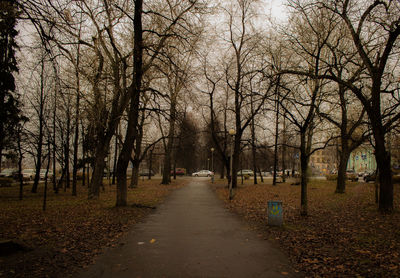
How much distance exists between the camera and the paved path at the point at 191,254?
16.5 ft

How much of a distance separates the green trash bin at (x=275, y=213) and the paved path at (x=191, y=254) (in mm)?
885

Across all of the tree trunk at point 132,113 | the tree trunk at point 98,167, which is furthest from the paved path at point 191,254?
the tree trunk at point 98,167

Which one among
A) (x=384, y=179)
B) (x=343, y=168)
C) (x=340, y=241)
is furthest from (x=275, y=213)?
(x=343, y=168)

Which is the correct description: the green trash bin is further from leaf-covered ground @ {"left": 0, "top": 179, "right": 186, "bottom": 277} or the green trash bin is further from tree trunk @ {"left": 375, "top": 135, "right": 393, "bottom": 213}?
tree trunk @ {"left": 375, "top": 135, "right": 393, "bottom": 213}

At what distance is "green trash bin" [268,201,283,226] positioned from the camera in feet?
30.7

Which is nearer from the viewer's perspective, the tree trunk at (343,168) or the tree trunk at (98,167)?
the tree trunk at (98,167)

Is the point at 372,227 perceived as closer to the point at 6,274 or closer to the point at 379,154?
the point at 379,154

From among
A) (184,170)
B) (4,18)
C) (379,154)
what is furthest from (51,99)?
(184,170)

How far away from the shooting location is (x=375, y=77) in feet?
36.8

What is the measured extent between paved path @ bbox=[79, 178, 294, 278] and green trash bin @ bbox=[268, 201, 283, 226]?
34.8 inches

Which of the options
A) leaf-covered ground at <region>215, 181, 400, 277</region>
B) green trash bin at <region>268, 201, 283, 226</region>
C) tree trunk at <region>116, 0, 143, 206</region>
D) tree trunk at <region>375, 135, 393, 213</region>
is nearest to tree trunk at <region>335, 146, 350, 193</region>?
leaf-covered ground at <region>215, 181, 400, 277</region>

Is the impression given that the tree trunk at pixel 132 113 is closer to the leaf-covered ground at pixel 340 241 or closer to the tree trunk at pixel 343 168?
the leaf-covered ground at pixel 340 241

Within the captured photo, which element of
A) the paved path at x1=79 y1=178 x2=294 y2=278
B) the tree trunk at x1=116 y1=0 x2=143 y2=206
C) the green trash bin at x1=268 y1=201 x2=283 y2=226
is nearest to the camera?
the paved path at x1=79 y1=178 x2=294 y2=278

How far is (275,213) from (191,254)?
4.19 metres
